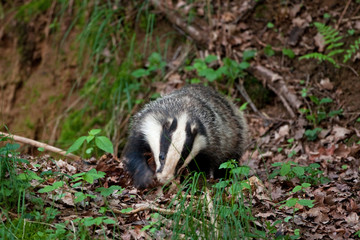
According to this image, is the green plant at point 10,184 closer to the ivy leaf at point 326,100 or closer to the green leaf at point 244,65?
the ivy leaf at point 326,100

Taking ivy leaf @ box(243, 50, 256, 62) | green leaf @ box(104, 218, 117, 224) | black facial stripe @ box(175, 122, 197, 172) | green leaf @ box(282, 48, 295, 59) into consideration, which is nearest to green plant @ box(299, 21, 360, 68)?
green leaf @ box(282, 48, 295, 59)

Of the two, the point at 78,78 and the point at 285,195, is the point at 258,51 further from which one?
the point at 285,195

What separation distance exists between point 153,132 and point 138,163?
40 cm

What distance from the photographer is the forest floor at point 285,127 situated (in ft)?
12.4

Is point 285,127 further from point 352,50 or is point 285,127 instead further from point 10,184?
point 10,184

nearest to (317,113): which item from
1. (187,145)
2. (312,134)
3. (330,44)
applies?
(312,134)

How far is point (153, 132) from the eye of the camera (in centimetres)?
436

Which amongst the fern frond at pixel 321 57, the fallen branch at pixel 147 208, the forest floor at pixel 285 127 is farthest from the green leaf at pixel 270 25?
the fallen branch at pixel 147 208

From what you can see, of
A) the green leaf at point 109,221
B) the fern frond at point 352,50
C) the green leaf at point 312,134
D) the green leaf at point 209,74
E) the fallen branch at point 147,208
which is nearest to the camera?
the green leaf at point 109,221

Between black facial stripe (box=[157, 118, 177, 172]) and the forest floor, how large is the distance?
324mm

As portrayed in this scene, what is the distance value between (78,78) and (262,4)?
3282 mm

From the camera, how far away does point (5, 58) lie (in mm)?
8883

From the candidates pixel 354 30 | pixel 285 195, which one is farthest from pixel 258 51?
pixel 285 195

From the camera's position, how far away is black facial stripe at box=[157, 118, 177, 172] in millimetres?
3994
